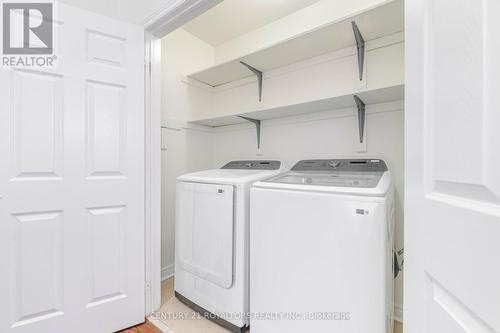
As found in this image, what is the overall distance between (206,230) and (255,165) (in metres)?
0.83

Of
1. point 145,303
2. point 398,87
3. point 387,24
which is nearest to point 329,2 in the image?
point 387,24

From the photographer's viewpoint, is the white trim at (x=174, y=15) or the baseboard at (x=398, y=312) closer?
the white trim at (x=174, y=15)

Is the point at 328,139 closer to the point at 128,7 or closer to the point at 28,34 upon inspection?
the point at 128,7

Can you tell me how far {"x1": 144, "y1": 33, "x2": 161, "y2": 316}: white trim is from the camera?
1690 millimetres

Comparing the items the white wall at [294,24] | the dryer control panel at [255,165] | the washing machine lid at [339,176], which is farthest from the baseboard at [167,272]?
the white wall at [294,24]

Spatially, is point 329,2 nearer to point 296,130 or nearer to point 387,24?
point 387,24

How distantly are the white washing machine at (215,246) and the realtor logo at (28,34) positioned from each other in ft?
3.63

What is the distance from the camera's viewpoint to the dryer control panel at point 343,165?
1.61 meters

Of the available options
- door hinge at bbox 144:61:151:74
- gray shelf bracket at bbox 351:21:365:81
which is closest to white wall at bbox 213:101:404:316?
gray shelf bracket at bbox 351:21:365:81

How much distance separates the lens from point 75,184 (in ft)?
4.59
